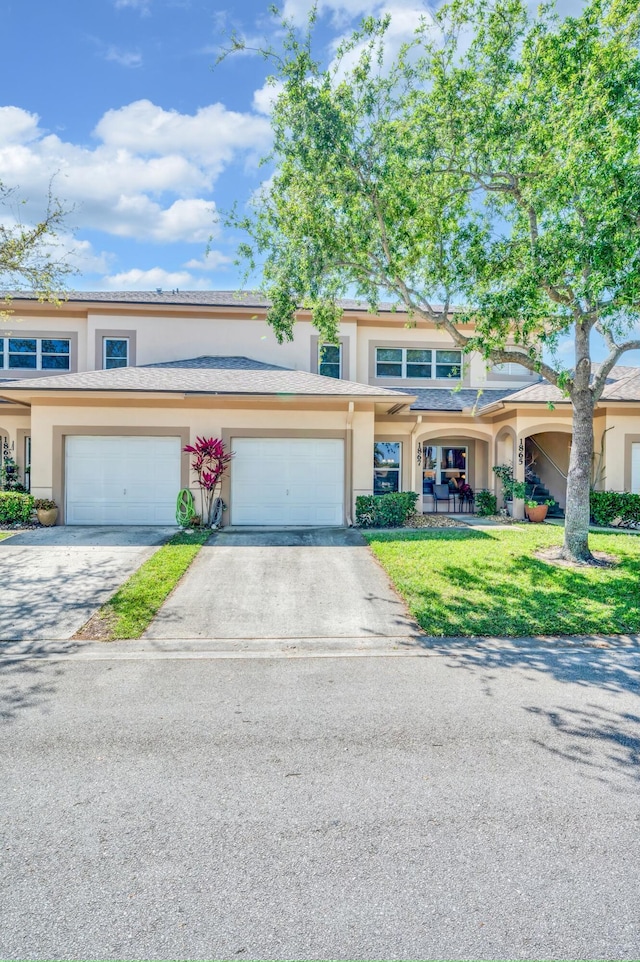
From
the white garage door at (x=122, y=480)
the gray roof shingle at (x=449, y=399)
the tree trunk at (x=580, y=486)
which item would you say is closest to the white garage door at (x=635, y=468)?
the gray roof shingle at (x=449, y=399)

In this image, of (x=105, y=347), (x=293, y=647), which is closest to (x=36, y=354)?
(x=105, y=347)

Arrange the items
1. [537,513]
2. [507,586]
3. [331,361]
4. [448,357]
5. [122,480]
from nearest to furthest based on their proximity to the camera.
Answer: [507,586] < [122,480] < [537,513] < [331,361] < [448,357]

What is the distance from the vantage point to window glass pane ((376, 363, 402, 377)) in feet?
61.3

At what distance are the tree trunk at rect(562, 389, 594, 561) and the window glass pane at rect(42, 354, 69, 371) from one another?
16.3m

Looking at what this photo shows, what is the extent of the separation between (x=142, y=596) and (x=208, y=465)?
6349 mm

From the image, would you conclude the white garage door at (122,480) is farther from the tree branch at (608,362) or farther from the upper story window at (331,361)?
the tree branch at (608,362)

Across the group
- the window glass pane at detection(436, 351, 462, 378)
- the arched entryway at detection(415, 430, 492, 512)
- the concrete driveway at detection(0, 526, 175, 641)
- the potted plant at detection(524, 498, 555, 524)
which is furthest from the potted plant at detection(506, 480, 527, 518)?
the concrete driveway at detection(0, 526, 175, 641)

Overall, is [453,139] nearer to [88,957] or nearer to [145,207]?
[145,207]

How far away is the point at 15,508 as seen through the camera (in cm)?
1319

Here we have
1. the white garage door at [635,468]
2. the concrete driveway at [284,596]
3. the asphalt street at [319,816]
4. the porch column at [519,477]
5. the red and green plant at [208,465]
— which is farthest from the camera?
the porch column at [519,477]

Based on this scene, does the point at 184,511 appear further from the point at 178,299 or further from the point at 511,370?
the point at 511,370

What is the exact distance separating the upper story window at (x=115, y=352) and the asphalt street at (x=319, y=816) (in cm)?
1446

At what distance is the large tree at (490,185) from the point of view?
802 centimetres

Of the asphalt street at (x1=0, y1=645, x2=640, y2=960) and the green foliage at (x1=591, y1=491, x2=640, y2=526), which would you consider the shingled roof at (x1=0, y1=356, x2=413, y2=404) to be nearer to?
the green foliage at (x1=591, y1=491, x2=640, y2=526)
